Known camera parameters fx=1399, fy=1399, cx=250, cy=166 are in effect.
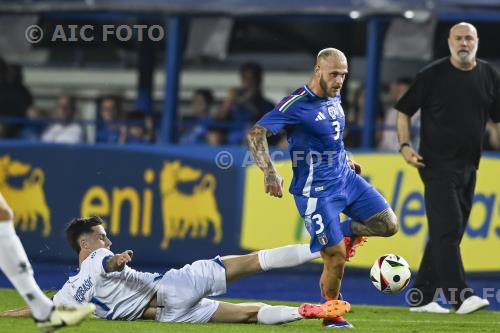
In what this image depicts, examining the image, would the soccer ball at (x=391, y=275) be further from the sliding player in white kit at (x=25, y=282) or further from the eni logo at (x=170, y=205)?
the eni logo at (x=170, y=205)

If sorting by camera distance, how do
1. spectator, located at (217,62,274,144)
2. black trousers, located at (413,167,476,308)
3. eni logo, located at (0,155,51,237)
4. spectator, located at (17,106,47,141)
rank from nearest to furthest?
black trousers, located at (413,167,476,308)
eni logo, located at (0,155,51,237)
spectator, located at (217,62,274,144)
spectator, located at (17,106,47,141)

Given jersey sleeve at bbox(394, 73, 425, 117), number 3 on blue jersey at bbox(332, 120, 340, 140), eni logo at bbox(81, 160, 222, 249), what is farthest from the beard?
eni logo at bbox(81, 160, 222, 249)

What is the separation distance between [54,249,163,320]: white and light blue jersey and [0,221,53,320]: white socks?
5.94 feet

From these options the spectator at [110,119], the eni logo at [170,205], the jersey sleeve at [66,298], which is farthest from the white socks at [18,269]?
the spectator at [110,119]

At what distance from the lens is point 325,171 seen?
10844mm

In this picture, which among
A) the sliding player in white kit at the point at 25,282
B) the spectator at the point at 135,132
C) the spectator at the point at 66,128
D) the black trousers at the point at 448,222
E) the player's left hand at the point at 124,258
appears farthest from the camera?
the spectator at the point at 66,128

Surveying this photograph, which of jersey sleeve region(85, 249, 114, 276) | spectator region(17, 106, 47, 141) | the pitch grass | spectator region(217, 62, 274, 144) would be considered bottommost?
the pitch grass

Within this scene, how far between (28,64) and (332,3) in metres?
10.2

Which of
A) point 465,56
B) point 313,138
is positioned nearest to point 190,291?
point 313,138

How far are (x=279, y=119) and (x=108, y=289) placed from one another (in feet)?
5.98

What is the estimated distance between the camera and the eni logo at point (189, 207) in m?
16.9

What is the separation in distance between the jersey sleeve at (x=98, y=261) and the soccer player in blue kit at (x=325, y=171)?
1.33 m

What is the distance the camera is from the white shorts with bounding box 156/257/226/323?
10.6 metres

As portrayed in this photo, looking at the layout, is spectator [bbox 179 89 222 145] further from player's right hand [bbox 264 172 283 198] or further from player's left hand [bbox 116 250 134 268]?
player's left hand [bbox 116 250 134 268]
